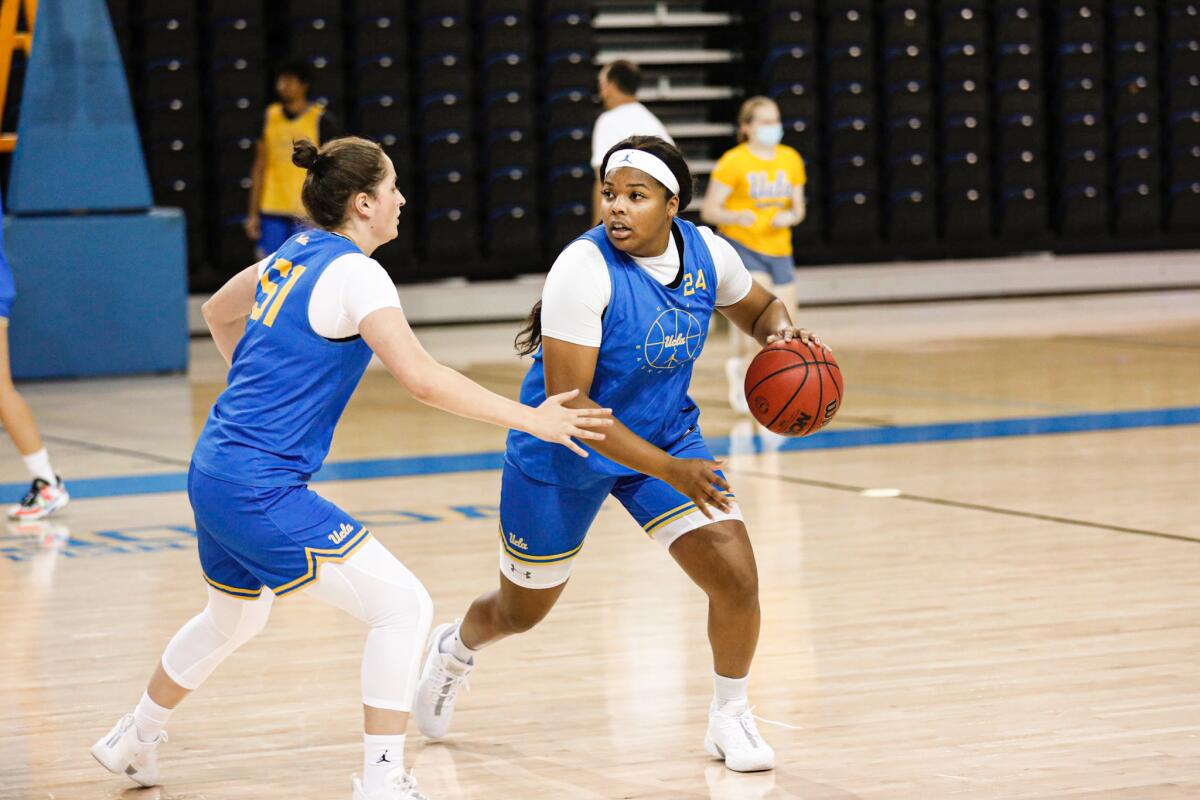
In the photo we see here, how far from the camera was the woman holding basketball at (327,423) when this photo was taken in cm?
298

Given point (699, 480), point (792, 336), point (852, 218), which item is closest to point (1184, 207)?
point (852, 218)

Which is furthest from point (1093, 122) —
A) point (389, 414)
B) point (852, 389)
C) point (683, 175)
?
point (683, 175)

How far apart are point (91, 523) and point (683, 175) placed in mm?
3509

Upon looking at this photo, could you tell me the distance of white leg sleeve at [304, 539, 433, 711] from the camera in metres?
3.02

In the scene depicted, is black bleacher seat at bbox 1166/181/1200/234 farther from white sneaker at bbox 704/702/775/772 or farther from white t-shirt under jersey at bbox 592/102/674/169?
white sneaker at bbox 704/702/775/772

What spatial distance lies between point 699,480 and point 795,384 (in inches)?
20.6

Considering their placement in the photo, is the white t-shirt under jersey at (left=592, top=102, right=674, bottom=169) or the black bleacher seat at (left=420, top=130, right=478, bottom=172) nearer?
the white t-shirt under jersey at (left=592, top=102, right=674, bottom=169)

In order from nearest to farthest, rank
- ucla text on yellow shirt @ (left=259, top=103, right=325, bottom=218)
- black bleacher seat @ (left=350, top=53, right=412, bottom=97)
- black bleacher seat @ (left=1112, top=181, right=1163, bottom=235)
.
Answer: ucla text on yellow shirt @ (left=259, top=103, right=325, bottom=218), black bleacher seat @ (left=350, top=53, right=412, bottom=97), black bleacher seat @ (left=1112, top=181, right=1163, bottom=235)

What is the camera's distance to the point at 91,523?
20.5 ft

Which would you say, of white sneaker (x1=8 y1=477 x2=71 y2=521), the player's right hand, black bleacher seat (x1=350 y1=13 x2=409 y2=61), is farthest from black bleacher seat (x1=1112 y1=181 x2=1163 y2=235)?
white sneaker (x1=8 y1=477 x2=71 y2=521)

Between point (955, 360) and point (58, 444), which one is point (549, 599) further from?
point (955, 360)

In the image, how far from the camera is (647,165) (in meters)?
3.40

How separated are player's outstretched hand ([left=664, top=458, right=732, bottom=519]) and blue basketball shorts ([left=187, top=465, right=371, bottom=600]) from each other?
565mm

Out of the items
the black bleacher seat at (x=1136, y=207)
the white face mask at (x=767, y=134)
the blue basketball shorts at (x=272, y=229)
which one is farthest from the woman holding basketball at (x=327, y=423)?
the black bleacher seat at (x=1136, y=207)
